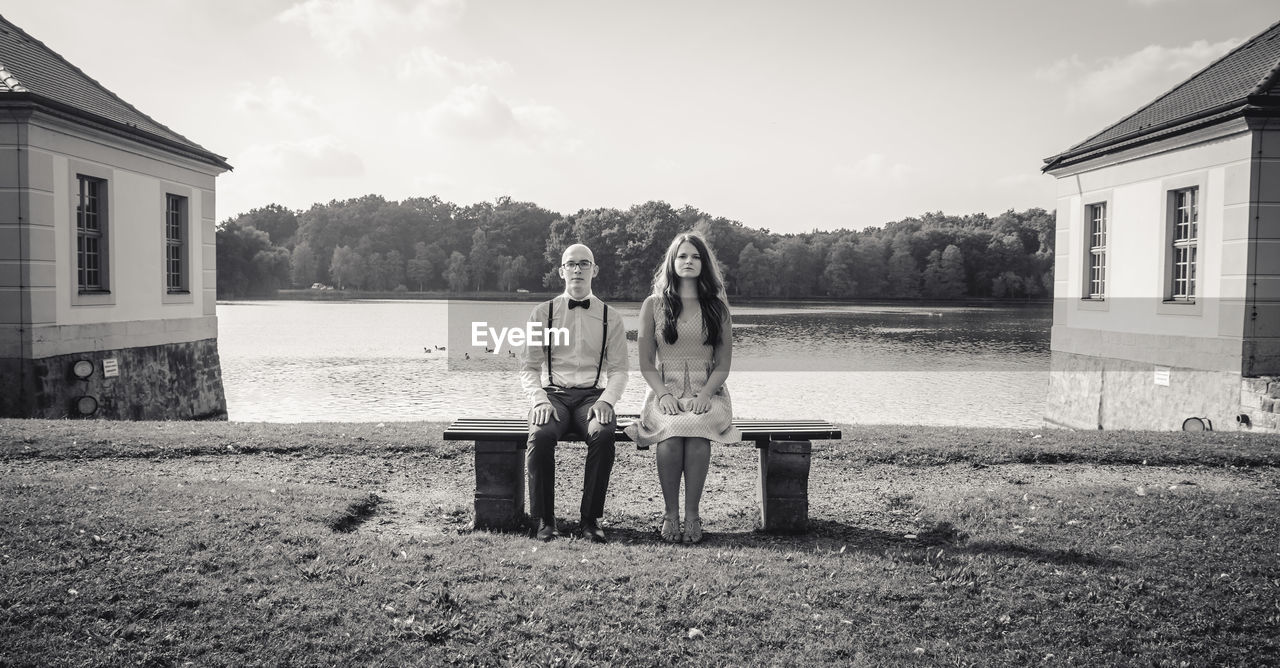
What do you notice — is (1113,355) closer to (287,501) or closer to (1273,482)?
(1273,482)

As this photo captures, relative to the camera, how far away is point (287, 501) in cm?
639

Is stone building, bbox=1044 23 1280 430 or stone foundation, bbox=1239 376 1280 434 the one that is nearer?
stone foundation, bbox=1239 376 1280 434

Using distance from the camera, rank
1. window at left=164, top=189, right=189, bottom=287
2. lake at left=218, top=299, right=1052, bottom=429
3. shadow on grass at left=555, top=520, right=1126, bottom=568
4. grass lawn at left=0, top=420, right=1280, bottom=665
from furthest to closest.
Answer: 1. lake at left=218, top=299, right=1052, bottom=429
2. window at left=164, top=189, right=189, bottom=287
3. shadow on grass at left=555, top=520, right=1126, bottom=568
4. grass lawn at left=0, top=420, right=1280, bottom=665

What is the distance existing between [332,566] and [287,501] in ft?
5.63

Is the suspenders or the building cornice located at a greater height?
the building cornice

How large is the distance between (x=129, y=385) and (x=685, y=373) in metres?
13.2

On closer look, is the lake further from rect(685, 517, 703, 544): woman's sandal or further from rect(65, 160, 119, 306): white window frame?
rect(685, 517, 703, 544): woman's sandal

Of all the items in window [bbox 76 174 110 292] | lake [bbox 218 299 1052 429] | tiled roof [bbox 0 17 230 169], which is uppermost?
tiled roof [bbox 0 17 230 169]

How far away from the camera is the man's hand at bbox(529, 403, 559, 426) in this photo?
5.73m

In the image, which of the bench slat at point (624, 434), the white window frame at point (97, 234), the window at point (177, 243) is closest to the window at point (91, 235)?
the white window frame at point (97, 234)

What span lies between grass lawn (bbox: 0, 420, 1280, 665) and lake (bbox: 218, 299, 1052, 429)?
1077cm

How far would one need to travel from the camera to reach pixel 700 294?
6078mm

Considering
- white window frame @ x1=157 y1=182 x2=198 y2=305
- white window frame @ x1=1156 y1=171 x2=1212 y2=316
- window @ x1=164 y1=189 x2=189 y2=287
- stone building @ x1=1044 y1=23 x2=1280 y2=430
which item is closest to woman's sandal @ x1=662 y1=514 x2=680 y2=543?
stone building @ x1=1044 y1=23 x2=1280 y2=430

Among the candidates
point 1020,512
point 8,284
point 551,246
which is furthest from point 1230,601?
point 551,246
